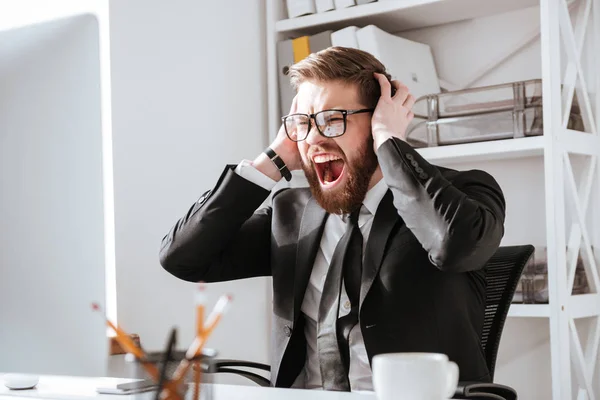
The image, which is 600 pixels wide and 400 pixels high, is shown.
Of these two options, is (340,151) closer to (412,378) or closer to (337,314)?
(337,314)

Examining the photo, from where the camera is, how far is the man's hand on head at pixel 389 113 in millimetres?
1697

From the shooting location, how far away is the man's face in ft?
5.73

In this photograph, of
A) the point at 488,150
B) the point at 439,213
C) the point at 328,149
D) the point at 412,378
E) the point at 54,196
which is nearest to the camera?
the point at 412,378

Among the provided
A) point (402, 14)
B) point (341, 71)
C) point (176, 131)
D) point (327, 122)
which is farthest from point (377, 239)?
point (402, 14)

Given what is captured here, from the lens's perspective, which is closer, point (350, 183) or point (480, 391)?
point (480, 391)

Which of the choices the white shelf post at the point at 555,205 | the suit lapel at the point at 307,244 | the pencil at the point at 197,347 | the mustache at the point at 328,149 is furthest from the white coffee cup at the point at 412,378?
the white shelf post at the point at 555,205

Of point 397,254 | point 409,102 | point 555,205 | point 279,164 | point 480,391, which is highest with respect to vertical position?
point 409,102

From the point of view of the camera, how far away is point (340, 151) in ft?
5.81

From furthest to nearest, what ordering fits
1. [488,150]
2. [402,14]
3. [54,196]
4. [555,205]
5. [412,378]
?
[402,14] < [488,150] < [555,205] < [54,196] < [412,378]

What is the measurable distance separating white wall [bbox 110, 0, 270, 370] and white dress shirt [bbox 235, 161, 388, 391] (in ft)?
2.05

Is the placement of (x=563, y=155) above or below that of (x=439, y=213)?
above

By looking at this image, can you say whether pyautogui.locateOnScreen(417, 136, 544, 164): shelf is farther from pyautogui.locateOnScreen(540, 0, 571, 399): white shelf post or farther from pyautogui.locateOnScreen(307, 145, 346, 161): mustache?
pyautogui.locateOnScreen(307, 145, 346, 161): mustache

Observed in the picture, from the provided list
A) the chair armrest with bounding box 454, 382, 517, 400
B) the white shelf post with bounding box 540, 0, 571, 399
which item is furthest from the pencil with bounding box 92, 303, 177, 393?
the white shelf post with bounding box 540, 0, 571, 399

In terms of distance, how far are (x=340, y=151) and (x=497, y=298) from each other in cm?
47
